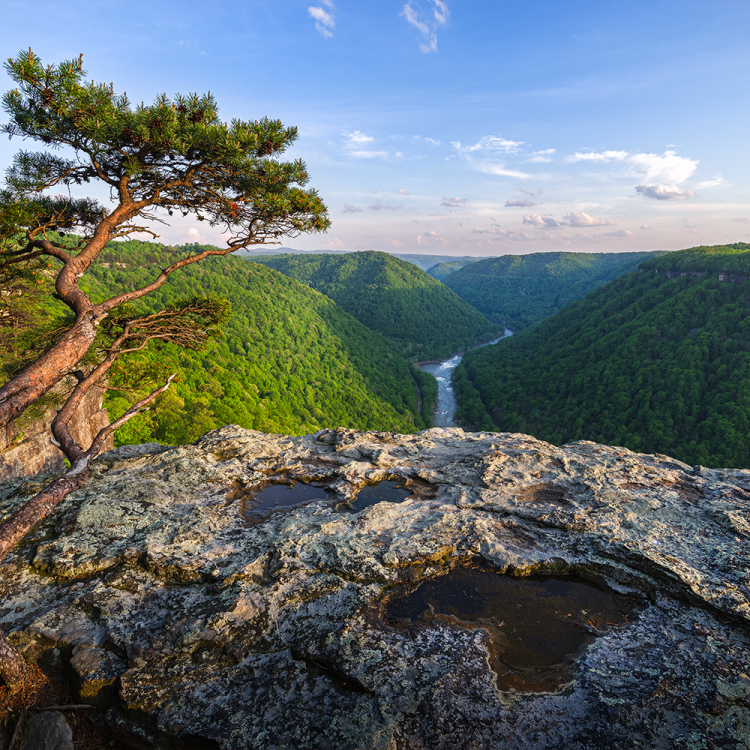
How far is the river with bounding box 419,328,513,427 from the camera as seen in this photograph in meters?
85.7

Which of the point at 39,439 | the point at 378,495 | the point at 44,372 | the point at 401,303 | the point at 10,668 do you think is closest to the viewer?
the point at 10,668

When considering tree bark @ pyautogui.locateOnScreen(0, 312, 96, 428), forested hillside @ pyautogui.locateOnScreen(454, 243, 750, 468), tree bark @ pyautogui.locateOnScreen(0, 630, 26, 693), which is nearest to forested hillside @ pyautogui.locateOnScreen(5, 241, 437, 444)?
forested hillside @ pyautogui.locateOnScreen(454, 243, 750, 468)

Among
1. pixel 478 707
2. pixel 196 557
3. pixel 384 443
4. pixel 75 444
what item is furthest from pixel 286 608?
pixel 384 443

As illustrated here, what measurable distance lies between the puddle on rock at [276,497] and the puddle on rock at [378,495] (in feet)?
2.19

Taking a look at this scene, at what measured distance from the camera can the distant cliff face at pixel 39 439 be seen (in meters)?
12.1

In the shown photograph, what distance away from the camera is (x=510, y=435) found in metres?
11.7

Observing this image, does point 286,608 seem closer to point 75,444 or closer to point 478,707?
point 478,707

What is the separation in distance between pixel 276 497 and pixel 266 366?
6216 cm

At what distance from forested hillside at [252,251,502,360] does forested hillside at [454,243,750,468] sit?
143 ft

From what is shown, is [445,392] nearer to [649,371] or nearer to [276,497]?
[649,371]

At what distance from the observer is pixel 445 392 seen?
10244 centimetres

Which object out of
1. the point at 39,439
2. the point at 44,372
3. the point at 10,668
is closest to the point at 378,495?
the point at 10,668

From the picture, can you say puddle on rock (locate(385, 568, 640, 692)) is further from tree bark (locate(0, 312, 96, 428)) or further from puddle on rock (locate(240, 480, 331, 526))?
tree bark (locate(0, 312, 96, 428))

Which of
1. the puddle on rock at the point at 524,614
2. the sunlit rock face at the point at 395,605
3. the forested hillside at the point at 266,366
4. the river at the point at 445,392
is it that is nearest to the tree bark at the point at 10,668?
the sunlit rock face at the point at 395,605
